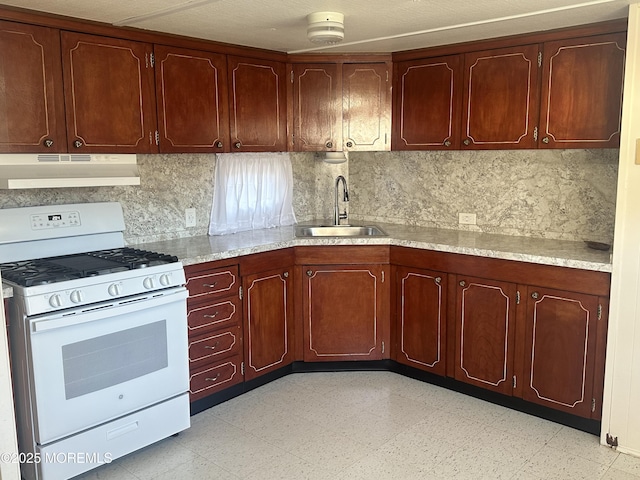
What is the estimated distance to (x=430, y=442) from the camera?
117 inches

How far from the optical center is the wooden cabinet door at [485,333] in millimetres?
3273

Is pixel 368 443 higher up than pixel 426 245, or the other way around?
pixel 426 245

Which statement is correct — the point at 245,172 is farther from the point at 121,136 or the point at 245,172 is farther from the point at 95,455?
the point at 95,455

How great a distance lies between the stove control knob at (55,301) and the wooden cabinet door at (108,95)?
863mm

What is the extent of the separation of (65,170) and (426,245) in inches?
82.8

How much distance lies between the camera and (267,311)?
363 centimetres

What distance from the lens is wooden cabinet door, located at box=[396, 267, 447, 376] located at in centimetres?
356

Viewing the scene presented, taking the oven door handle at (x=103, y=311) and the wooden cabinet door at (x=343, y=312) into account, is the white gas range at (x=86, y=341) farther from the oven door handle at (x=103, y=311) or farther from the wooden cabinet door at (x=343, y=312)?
the wooden cabinet door at (x=343, y=312)

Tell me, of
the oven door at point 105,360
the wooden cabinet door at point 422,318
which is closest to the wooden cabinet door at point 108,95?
the oven door at point 105,360

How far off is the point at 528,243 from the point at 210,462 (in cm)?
221

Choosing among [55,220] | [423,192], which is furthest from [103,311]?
[423,192]

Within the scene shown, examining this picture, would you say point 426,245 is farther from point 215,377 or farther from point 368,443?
point 215,377

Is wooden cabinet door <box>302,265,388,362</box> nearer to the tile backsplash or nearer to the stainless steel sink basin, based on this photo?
the stainless steel sink basin

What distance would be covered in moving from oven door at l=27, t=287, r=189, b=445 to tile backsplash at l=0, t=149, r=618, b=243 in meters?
0.85
